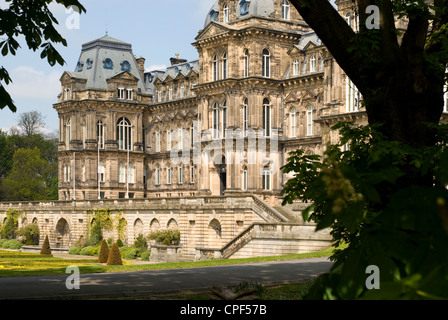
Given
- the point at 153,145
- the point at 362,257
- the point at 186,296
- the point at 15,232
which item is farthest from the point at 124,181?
the point at 362,257

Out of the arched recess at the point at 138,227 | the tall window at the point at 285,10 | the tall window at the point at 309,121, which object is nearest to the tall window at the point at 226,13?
the tall window at the point at 285,10

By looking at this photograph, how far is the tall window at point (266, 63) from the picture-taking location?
179 feet

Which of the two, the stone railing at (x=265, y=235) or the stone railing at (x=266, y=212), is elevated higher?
the stone railing at (x=266, y=212)

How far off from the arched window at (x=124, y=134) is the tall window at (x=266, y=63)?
69.3ft

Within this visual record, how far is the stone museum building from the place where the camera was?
45094 millimetres

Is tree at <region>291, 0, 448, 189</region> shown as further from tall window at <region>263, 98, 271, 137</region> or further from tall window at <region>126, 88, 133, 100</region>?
tall window at <region>126, 88, 133, 100</region>

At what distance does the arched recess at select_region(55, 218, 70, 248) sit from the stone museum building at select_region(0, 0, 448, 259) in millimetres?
97

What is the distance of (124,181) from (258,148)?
21424 mm

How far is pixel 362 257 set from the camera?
3410 mm

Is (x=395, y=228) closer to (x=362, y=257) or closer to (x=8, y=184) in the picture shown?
(x=362, y=257)

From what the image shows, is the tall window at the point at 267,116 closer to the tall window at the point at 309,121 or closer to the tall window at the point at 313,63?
the tall window at the point at 309,121

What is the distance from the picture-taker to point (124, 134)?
71312mm

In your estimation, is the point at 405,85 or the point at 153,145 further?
the point at 153,145
